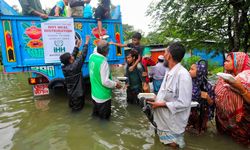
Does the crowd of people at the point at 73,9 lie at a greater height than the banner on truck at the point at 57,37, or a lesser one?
greater

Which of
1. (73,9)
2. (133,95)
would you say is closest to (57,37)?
(73,9)

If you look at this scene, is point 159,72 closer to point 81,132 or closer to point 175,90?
point 81,132

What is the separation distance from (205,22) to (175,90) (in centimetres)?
452

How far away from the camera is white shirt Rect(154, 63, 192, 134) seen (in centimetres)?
231

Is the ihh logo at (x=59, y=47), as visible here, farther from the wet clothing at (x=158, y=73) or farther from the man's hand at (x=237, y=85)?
the man's hand at (x=237, y=85)

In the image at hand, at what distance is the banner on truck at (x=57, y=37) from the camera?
4.57m

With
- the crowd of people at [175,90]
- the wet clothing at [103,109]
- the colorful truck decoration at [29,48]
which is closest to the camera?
the crowd of people at [175,90]

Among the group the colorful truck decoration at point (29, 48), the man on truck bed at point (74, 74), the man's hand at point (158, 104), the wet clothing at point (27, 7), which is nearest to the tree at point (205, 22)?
the colorful truck decoration at point (29, 48)

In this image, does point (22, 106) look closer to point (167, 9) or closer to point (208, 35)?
point (167, 9)

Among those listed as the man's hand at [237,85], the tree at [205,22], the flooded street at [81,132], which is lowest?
the flooded street at [81,132]

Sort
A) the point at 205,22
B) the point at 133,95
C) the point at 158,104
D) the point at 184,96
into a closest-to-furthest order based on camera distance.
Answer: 1. the point at 184,96
2. the point at 158,104
3. the point at 133,95
4. the point at 205,22

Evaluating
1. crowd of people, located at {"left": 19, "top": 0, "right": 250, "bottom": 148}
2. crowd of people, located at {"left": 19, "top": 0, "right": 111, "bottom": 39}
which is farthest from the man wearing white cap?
crowd of people, located at {"left": 19, "top": 0, "right": 111, "bottom": 39}

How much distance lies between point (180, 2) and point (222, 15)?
3.97 feet

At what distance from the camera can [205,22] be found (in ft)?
20.3
